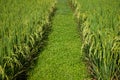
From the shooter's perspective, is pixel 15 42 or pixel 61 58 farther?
pixel 61 58

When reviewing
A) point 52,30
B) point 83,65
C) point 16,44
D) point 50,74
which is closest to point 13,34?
point 16,44

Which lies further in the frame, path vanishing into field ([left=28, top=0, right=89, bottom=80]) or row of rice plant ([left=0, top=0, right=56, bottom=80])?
path vanishing into field ([left=28, top=0, right=89, bottom=80])

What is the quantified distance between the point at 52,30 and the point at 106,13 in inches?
88.2

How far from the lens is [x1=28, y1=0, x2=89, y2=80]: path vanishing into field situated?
411 cm

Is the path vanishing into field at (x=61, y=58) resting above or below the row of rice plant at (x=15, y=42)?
below

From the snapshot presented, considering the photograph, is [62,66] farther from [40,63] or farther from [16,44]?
[16,44]

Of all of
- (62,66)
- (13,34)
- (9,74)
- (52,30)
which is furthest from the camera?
(52,30)

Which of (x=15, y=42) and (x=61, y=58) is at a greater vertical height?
(x=15, y=42)

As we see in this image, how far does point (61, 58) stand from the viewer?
4785 mm

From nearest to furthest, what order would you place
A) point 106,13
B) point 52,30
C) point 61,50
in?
1. point 106,13
2. point 61,50
3. point 52,30

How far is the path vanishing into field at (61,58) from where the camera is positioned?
13.5 feet

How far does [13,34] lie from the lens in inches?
146

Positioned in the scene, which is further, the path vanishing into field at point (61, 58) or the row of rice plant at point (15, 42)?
the path vanishing into field at point (61, 58)

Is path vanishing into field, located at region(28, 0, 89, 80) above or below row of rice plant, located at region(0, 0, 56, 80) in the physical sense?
below
